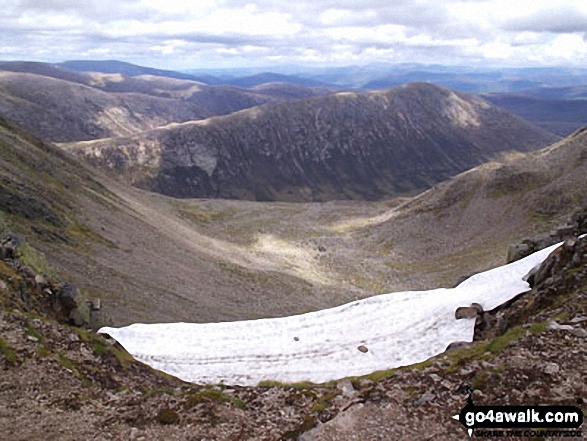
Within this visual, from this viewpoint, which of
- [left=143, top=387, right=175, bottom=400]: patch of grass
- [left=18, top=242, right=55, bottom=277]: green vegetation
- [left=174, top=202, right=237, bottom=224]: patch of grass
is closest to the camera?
[left=143, top=387, right=175, bottom=400]: patch of grass

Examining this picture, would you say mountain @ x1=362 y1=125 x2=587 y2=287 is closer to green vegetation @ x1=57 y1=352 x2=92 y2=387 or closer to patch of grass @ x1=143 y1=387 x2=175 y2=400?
patch of grass @ x1=143 y1=387 x2=175 y2=400

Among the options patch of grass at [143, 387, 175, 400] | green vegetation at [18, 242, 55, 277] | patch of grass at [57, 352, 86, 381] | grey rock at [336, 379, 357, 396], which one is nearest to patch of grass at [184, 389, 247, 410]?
patch of grass at [143, 387, 175, 400]

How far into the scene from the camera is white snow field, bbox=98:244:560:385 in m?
22.6

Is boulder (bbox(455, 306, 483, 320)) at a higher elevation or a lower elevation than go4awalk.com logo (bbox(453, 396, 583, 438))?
lower

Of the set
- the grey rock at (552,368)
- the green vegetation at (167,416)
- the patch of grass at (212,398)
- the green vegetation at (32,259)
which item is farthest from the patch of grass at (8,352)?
the grey rock at (552,368)

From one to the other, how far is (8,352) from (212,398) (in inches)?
281

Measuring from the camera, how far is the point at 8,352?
1509 cm

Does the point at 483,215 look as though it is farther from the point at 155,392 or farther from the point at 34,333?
the point at 34,333

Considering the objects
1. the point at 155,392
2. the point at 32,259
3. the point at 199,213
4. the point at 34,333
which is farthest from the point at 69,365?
the point at 199,213

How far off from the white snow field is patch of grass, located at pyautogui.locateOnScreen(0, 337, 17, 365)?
8616 mm

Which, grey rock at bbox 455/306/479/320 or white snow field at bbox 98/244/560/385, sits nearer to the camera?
white snow field at bbox 98/244/560/385

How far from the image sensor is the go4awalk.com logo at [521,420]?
10.7 metres

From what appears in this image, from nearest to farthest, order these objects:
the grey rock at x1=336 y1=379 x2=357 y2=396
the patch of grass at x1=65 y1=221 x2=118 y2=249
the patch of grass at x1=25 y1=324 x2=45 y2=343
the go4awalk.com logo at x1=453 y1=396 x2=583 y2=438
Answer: the go4awalk.com logo at x1=453 y1=396 x2=583 y2=438
the grey rock at x1=336 y1=379 x2=357 y2=396
the patch of grass at x1=25 y1=324 x2=45 y2=343
the patch of grass at x1=65 y1=221 x2=118 y2=249

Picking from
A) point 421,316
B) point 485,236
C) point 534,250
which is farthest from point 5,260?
point 485,236
